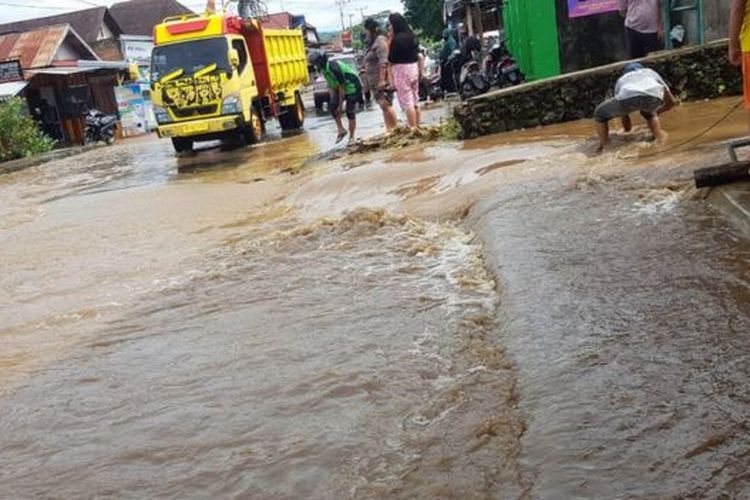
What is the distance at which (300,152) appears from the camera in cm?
1286

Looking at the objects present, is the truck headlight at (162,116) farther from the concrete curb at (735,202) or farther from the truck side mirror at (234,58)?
the concrete curb at (735,202)

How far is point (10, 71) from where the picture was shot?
23656 millimetres

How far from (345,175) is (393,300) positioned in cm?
445

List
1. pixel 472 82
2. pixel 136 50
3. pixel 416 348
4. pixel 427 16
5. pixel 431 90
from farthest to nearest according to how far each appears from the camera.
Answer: pixel 427 16 → pixel 136 50 → pixel 431 90 → pixel 472 82 → pixel 416 348

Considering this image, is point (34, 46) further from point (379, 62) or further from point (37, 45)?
point (379, 62)

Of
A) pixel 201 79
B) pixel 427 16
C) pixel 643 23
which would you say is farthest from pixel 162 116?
pixel 427 16

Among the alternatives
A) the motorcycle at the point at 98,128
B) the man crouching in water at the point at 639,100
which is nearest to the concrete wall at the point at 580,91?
the man crouching in water at the point at 639,100

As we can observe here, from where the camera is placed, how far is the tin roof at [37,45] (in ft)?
88.8

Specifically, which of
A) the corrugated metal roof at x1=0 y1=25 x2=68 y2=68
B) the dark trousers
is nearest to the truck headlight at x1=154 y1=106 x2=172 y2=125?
the dark trousers

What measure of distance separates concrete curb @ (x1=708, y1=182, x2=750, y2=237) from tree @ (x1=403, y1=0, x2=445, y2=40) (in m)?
42.9

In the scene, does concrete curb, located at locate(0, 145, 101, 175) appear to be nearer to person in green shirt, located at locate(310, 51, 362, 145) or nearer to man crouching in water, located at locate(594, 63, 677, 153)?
person in green shirt, located at locate(310, 51, 362, 145)

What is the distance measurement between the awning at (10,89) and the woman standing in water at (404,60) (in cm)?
1628

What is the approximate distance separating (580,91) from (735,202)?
528 centimetres

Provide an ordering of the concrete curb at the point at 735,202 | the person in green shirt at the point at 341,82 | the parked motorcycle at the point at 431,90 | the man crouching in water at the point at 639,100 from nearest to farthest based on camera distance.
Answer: the concrete curb at the point at 735,202 < the man crouching in water at the point at 639,100 < the person in green shirt at the point at 341,82 < the parked motorcycle at the point at 431,90
